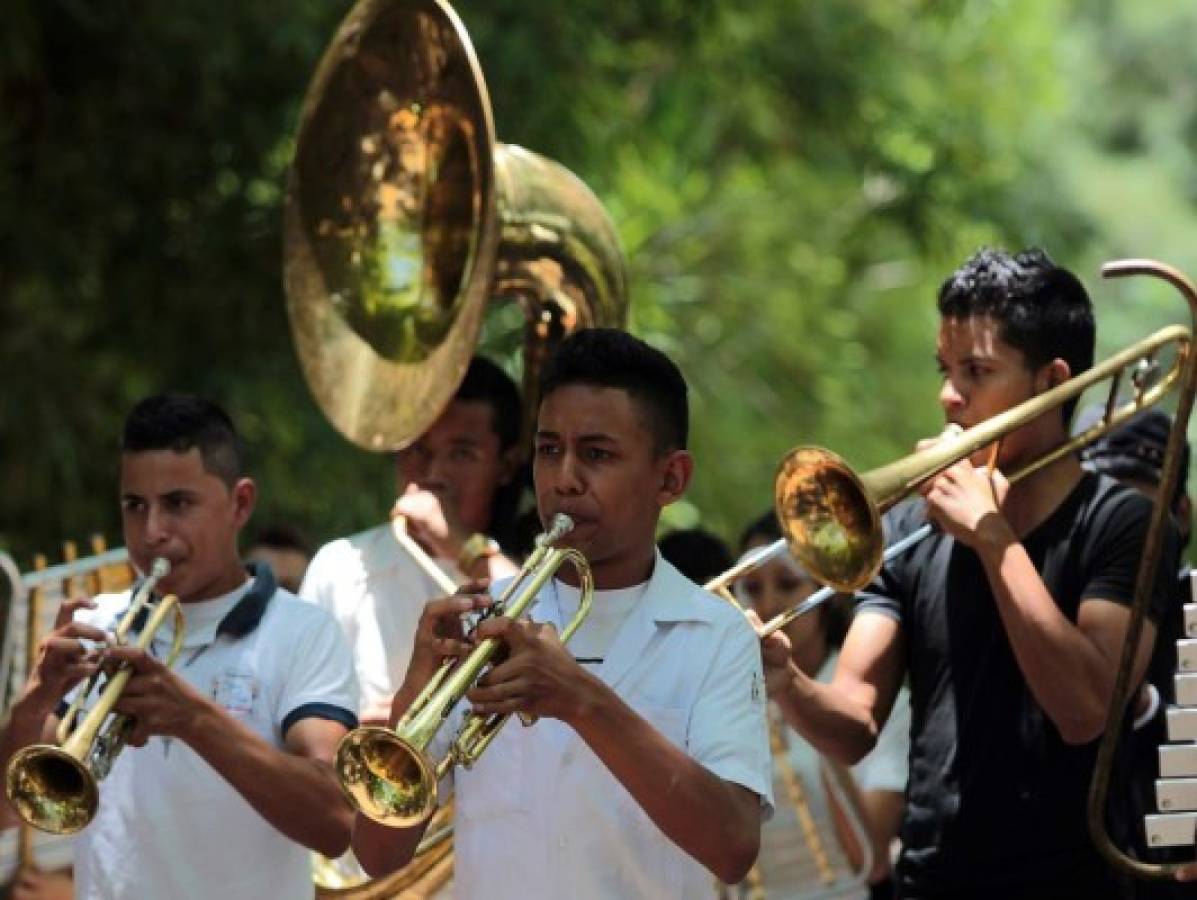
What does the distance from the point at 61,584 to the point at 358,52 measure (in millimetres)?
1598

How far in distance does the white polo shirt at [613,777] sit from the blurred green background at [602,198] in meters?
5.68

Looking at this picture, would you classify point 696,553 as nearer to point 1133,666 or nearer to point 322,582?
point 322,582

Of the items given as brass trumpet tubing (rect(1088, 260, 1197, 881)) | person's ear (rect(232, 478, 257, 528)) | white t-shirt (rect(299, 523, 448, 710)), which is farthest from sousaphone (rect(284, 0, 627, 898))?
brass trumpet tubing (rect(1088, 260, 1197, 881))

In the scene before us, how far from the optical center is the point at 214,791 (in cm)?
548

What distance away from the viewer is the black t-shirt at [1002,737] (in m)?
5.35

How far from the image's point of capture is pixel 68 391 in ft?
37.5

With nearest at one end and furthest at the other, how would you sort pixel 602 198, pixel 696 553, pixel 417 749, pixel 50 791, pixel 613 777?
pixel 417 749 → pixel 613 777 → pixel 50 791 → pixel 696 553 → pixel 602 198

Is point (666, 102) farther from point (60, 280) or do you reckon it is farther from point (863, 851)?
point (863, 851)

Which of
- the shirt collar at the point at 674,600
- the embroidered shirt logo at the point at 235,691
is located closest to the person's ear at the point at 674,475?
the shirt collar at the point at 674,600

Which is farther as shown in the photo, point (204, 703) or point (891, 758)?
point (891, 758)

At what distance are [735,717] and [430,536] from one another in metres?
2.02

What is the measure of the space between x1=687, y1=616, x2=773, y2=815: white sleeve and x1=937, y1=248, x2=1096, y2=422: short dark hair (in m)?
1.08

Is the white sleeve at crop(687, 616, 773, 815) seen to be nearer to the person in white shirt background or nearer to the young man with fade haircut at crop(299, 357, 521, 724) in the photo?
the young man with fade haircut at crop(299, 357, 521, 724)

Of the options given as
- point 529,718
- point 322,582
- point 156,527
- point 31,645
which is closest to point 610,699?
point 529,718
